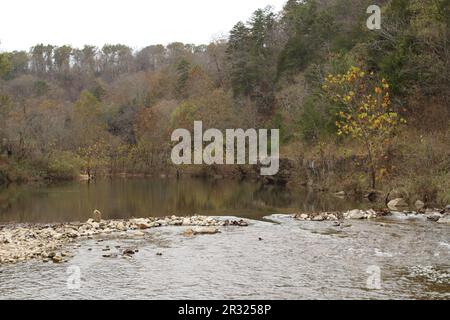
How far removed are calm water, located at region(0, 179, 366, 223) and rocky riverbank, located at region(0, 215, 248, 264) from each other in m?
3.07

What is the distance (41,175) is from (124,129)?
25070 millimetres

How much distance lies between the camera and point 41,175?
165 feet

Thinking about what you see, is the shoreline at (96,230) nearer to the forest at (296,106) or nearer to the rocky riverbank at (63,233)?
the rocky riverbank at (63,233)

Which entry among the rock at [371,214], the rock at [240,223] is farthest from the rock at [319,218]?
the rock at [240,223]

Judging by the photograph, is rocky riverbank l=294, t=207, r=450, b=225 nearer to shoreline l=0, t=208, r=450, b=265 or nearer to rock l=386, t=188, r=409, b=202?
shoreline l=0, t=208, r=450, b=265

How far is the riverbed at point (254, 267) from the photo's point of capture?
10.6 meters

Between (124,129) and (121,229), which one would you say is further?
(124,129)

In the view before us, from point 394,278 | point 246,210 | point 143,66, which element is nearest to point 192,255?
point 394,278

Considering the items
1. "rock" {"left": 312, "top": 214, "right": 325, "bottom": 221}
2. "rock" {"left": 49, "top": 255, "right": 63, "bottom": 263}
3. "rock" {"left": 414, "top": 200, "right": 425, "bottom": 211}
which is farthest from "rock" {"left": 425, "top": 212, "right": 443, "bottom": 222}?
"rock" {"left": 49, "top": 255, "right": 63, "bottom": 263}

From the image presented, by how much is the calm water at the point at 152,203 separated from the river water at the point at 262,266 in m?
5.75

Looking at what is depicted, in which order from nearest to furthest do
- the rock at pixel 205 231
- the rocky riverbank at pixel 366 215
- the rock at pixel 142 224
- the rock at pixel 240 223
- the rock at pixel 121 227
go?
the rock at pixel 205 231 < the rock at pixel 121 227 < the rock at pixel 142 224 < the rock at pixel 240 223 < the rocky riverbank at pixel 366 215

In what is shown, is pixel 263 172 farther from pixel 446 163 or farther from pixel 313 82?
pixel 446 163
